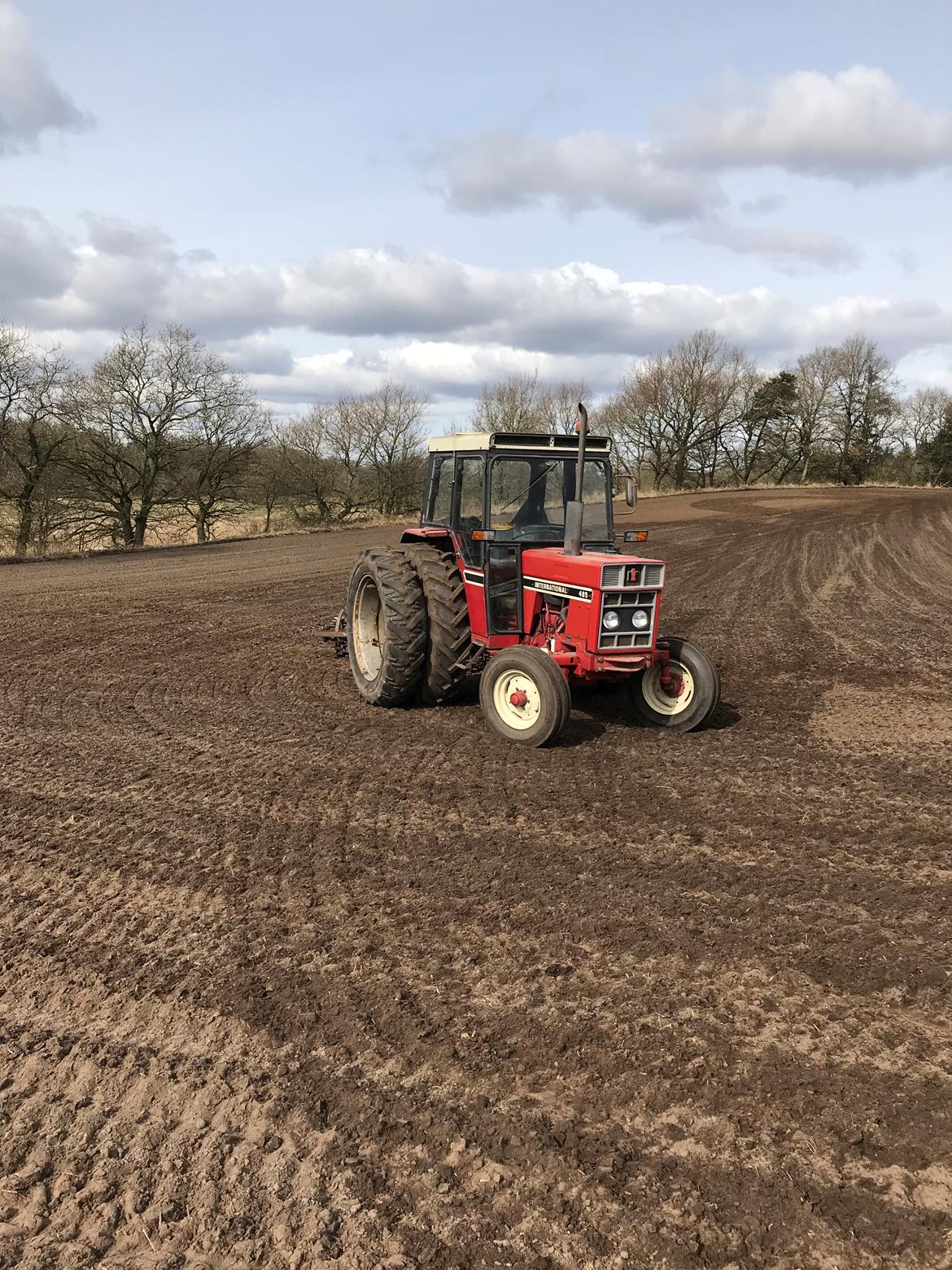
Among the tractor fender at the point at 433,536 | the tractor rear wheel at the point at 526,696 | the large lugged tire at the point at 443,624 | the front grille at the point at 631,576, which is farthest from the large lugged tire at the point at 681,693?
the tractor fender at the point at 433,536

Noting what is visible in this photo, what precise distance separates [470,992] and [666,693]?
368 cm

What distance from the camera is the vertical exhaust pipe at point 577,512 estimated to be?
19.9ft

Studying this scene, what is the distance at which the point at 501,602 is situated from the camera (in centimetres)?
655

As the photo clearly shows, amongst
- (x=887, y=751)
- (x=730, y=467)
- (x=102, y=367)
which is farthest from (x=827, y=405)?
(x=887, y=751)

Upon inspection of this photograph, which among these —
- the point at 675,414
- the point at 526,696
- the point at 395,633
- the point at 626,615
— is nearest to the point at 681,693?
the point at 626,615

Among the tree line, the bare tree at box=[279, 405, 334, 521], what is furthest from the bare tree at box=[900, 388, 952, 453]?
the bare tree at box=[279, 405, 334, 521]

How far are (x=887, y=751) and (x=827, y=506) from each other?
28763 millimetres

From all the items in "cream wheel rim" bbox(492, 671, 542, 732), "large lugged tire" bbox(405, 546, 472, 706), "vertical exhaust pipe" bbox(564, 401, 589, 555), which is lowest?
"cream wheel rim" bbox(492, 671, 542, 732)

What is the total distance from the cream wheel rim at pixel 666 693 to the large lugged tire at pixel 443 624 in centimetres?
144

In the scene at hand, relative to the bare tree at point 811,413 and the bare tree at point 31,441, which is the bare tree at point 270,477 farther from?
the bare tree at point 811,413

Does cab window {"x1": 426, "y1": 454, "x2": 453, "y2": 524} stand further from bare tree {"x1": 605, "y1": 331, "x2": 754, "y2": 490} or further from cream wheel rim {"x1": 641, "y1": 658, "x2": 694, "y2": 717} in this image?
bare tree {"x1": 605, "y1": 331, "x2": 754, "y2": 490}

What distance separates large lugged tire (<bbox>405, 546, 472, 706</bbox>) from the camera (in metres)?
6.59

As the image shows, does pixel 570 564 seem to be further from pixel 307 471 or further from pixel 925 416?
pixel 925 416

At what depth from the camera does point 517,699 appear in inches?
237
